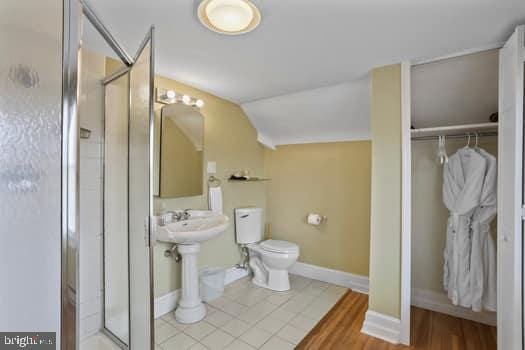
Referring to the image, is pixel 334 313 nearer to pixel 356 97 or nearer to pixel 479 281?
pixel 479 281

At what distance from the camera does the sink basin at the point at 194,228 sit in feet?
5.98

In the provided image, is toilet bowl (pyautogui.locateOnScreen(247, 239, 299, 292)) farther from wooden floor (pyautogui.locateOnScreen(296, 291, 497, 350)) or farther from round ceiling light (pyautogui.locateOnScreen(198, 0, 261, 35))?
round ceiling light (pyautogui.locateOnScreen(198, 0, 261, 35))

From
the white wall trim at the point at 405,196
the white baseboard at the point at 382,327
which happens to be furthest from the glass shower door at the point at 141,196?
the white wall trim at the point at 405,196

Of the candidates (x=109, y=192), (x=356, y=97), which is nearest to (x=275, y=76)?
(x=356, y=97)

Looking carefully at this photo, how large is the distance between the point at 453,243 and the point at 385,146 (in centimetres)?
100

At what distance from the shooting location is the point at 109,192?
1.79 m

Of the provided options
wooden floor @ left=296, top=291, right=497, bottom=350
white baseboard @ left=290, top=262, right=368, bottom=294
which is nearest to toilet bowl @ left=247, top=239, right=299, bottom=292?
white baseboard @ left=290, top=262, right=368, bottom=294

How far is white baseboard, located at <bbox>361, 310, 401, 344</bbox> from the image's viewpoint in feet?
5.81

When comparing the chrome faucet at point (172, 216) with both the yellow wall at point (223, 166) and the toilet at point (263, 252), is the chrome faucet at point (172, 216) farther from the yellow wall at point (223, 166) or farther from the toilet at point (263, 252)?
the toilet at point (263, 252)

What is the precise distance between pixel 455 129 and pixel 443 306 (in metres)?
1.60

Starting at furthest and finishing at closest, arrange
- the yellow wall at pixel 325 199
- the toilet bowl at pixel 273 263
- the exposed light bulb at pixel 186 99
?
the yellow wall at pixel 325 199, the toilet bowl at pixel 273 263, the exposed light bulb at pixel 186 99

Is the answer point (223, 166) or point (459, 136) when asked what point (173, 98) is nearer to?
point (223, 166)

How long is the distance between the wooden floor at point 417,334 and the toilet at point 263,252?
1.99ft

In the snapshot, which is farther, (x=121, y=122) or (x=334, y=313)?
(x=334, y=313)
